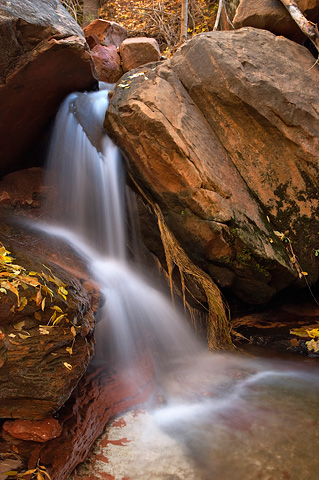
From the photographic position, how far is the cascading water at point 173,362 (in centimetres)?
233

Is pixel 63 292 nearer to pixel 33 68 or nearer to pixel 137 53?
pixel 33 68

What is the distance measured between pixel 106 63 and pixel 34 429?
8.29m

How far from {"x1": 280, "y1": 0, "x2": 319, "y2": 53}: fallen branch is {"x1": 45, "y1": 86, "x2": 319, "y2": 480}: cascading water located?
325cm

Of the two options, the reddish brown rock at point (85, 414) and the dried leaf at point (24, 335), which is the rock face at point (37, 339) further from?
the reddish brown rock at point (85, 414)

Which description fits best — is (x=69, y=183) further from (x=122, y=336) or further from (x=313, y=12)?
(x=313, y=12)

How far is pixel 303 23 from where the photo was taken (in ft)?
17.0

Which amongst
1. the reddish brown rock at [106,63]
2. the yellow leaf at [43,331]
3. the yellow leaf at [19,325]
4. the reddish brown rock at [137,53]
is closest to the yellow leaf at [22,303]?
the yellow leaf at [19,325]

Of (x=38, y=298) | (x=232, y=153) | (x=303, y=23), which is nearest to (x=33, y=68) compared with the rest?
(x=232, y=153)

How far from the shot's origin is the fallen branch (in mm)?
5148

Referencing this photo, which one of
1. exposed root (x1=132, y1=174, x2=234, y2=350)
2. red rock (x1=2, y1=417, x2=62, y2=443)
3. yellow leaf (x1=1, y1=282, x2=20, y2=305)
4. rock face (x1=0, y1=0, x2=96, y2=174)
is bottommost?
exposed root (x1=132, y1=174, x2=234, y2=350)

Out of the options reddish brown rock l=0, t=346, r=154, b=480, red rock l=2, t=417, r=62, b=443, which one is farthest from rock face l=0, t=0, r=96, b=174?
red rock l=2, t=417, r=62, b=443

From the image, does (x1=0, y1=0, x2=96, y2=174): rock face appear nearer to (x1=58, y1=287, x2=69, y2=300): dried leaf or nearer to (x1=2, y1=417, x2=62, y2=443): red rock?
(x1=58, y1=287, x2=69, y2=300): dried leaf

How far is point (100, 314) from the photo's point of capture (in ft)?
12.0

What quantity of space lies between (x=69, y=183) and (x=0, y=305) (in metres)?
3.32
